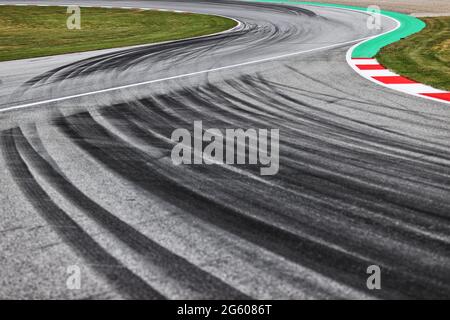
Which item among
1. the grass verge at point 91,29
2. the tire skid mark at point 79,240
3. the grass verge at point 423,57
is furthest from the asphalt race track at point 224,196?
the grass verge at point 91,29

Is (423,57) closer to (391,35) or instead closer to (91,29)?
(391,35)

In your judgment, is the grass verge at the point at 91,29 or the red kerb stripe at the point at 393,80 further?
the grass verge at the point at 91,29

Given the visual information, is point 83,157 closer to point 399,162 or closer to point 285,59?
point 399,162

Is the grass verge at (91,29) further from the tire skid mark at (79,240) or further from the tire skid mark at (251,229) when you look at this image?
the tire skid mark at (79,240)

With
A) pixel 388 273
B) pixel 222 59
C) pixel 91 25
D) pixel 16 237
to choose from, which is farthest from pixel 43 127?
pixel 91 25

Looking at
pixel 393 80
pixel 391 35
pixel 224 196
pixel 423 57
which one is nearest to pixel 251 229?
pixel 224 196

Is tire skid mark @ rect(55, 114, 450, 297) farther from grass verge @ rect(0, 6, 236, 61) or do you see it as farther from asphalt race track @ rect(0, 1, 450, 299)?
grass verge @ rect(0, 6, 236, 61)

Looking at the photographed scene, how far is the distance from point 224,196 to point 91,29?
1920 centimetres

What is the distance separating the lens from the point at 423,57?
13766 millimetres

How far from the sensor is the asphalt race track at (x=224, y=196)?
4.12 m

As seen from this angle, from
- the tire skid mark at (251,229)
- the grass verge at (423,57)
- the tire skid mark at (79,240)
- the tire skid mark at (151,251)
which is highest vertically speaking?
the grass verge at (423,57)

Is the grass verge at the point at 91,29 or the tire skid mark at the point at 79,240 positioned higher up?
the grass verge at the point at 91,29

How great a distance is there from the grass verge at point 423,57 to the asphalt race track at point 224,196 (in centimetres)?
133

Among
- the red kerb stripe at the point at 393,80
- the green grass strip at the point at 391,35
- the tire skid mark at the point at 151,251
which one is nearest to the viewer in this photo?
the tire skid mark at the point at 151,251
